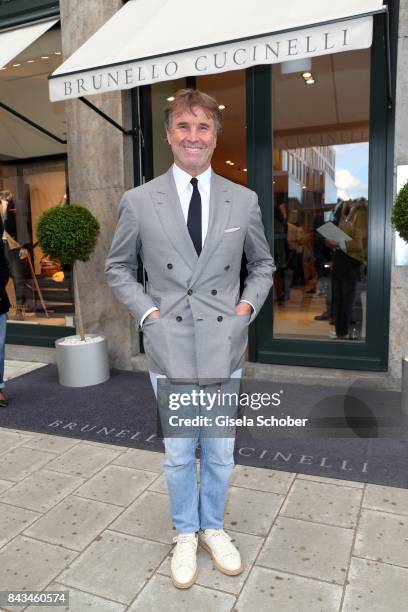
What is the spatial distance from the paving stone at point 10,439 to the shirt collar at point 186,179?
110 inches

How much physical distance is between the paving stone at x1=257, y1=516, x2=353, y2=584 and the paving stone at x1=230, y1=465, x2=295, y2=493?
37cm

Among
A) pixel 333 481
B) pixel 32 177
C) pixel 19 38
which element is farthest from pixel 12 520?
pixel 19 38

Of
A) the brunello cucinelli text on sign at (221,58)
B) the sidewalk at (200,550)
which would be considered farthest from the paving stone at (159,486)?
the brunello cucinelli text on sign at (221,58)

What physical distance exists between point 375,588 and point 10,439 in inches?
121

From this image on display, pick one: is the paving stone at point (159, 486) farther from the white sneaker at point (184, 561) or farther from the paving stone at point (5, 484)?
the paving stone at point (5, 484)

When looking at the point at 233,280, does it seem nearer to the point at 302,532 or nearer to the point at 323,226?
the point at 302,532

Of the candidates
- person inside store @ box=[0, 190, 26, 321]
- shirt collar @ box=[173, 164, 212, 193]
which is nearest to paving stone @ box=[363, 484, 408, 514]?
shirt collar @ box=[173, 164, 212, 193]

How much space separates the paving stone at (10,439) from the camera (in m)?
4.03

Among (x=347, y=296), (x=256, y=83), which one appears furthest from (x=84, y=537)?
(x=256, y=83)

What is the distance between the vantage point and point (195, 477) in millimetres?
2455

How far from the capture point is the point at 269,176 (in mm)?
5551

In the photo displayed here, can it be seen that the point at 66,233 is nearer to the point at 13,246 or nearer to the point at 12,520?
the point at 13,246

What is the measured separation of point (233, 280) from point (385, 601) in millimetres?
1578

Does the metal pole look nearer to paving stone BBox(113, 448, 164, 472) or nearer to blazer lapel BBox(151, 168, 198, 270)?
paving stone BBox(113, 448, 164, 472)
